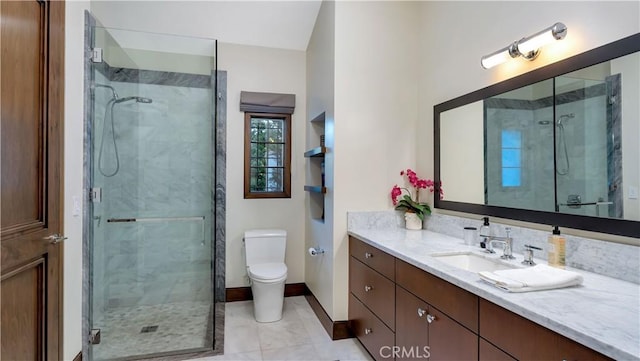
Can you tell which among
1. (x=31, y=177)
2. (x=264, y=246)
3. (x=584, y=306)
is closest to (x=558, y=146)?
(x=584, y=306)

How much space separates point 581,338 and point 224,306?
298 cm

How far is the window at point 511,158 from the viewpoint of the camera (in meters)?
1.87

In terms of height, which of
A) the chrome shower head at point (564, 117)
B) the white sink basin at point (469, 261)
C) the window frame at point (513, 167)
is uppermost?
Answer: the chrome shower head at point (564, 117)

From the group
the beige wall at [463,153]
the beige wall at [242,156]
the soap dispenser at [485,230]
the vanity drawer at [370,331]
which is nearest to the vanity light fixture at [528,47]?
the beige wall at [463,153]

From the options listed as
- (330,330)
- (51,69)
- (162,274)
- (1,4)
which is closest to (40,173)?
(51,69)

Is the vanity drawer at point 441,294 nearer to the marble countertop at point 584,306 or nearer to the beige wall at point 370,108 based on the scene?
the marble countertop at point 584,306

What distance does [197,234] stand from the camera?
2.71m

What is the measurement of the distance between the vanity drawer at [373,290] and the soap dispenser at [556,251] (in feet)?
2.60

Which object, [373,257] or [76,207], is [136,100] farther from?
[373,257]

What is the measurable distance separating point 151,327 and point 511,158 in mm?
2807

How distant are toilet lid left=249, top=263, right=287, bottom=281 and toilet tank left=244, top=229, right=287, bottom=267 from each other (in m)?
0.13

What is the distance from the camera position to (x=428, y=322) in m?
1.57

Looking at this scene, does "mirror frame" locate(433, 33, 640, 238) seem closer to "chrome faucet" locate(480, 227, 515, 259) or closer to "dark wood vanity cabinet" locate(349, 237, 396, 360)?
"chrome faucet" locate(480, 227, 515, 259)

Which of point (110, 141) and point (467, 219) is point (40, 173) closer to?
point (110, 141)
